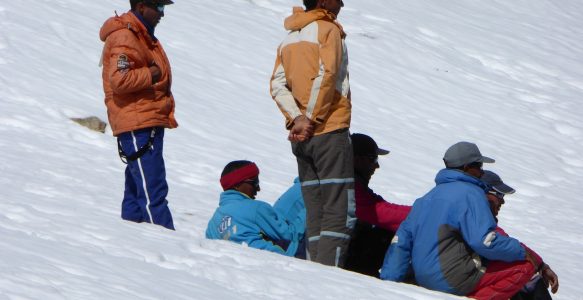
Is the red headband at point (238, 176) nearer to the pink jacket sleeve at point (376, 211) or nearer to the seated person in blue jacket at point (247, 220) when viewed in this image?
the seated person in blue jacket at point (247, 220)

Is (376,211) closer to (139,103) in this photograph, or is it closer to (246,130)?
(139,103)

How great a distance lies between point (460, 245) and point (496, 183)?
93 centimetres

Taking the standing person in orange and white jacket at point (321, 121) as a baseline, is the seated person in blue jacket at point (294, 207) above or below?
below

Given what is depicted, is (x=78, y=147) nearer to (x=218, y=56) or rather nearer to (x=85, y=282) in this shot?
(x=218, y=56)

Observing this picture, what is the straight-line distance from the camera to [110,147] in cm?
1070

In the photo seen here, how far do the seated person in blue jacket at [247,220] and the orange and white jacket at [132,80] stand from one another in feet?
1.71

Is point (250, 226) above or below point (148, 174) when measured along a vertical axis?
below

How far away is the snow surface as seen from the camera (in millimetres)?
6199

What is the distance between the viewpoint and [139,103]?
7535mm

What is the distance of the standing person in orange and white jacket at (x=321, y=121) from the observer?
693cm

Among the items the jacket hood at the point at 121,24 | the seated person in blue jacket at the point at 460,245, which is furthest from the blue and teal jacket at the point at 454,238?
the jacket hood at the point at 121,24

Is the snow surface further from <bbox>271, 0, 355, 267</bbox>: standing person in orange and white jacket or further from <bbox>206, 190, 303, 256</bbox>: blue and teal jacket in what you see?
<bbox>271, 0, 355, 267</bbox>: standing person in orange and white jacket

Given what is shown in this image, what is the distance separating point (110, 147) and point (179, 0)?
18.5 feet

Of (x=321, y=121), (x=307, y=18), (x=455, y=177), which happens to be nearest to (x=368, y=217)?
(x=455, y=177)
